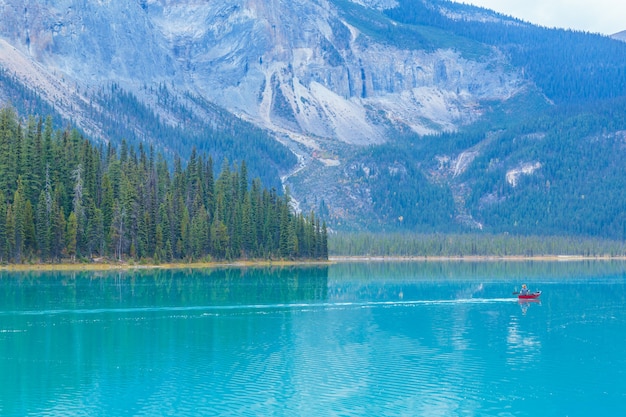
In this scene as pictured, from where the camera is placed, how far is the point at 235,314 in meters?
104

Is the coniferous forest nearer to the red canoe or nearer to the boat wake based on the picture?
the boat wake

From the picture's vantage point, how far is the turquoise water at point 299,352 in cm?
6009

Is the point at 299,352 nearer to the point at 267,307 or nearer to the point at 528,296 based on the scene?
the point at 267,307

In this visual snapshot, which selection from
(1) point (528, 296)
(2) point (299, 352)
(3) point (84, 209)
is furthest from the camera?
(3) point (84, 209)

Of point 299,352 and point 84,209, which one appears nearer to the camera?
point 299,352

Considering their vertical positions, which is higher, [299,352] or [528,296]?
[528,296]

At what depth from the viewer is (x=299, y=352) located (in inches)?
3054

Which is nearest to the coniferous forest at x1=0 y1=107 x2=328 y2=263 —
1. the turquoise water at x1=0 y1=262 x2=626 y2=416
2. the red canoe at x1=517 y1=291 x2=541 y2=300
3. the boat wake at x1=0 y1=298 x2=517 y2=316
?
the turquoise water at x1=0 y1=262 x2=626 y2=416

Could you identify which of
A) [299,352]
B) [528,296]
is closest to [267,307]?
[299,352]

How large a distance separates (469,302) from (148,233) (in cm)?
7568

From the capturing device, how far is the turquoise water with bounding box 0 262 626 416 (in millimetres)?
60094

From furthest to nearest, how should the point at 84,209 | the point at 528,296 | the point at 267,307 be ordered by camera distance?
A: the point at 84,209 → the point at 528,296 → the point at 267,307

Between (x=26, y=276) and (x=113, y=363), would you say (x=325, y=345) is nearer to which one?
(x=113, y=363)

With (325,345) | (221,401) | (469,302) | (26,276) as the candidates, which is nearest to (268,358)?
(325,345)
